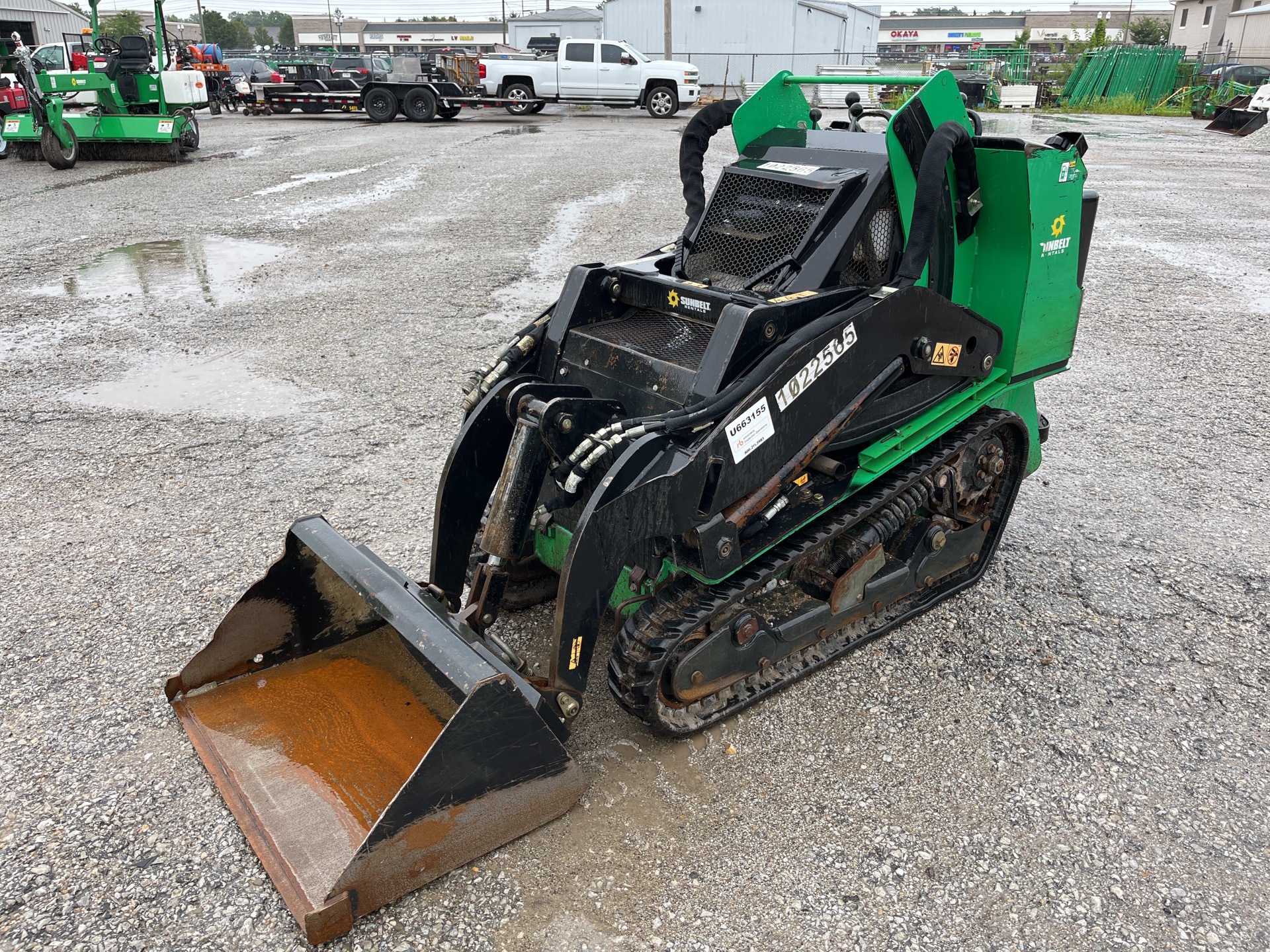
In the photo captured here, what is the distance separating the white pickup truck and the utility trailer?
2.17ft

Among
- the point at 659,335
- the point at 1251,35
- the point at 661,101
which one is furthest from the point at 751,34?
the point at 659,335

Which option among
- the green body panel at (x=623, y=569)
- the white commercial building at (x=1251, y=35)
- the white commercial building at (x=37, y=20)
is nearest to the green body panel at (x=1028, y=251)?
the green body panel at (x=623, y=569)

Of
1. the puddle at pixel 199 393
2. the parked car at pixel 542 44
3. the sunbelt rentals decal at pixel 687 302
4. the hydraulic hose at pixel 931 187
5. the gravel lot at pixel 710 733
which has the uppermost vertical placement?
the parked car at pixel 542 44

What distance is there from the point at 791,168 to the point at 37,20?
46734 millimetres

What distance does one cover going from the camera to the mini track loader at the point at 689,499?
273cm

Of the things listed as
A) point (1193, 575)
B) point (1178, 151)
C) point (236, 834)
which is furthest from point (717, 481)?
point (1178, 151)

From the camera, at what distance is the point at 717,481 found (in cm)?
290

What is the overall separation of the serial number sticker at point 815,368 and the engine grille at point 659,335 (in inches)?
13.2

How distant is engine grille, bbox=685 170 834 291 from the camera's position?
11.4ft

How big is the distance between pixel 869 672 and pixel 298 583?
2.06 metres

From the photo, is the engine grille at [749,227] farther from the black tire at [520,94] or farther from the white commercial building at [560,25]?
the white commercial building at [560,25]

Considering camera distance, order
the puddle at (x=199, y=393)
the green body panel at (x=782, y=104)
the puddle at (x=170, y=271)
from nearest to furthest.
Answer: the green body panel at (x=782, y=104) → the puddle at (x=199, y=393) → the puddle at (x=170, y=271)

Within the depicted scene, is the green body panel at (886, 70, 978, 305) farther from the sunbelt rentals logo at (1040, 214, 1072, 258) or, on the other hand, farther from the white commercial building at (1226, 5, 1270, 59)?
the white commercial building at (1226, 5, 1270, 59)

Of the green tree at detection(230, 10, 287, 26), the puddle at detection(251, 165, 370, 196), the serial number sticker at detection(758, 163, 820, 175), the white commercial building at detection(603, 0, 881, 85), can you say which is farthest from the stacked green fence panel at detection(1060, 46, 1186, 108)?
the green tree at detection(230, 10, 287, 26)
